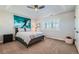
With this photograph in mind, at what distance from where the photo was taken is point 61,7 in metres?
1.39

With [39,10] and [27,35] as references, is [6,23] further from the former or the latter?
[39,10]

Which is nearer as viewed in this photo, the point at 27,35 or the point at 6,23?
the point at 6,23

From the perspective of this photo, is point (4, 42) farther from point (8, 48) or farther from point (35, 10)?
point (35, 10)

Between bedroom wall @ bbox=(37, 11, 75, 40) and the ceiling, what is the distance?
0.31 ft

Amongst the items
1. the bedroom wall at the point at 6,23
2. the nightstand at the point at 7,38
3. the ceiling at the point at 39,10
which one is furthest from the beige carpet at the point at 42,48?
the ceiling at the point at 39,10

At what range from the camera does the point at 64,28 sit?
4.66 feet

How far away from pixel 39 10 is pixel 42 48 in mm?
741

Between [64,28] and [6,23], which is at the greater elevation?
[6,23]

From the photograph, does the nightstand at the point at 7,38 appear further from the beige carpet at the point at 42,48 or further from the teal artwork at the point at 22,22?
the teal artwork at the point at 22,22

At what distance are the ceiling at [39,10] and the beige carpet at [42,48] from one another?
1.88 feet

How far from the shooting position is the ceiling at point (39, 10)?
1368mm

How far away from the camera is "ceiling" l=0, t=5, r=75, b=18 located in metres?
1.37

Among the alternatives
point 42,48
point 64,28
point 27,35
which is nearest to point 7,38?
point 27,35
